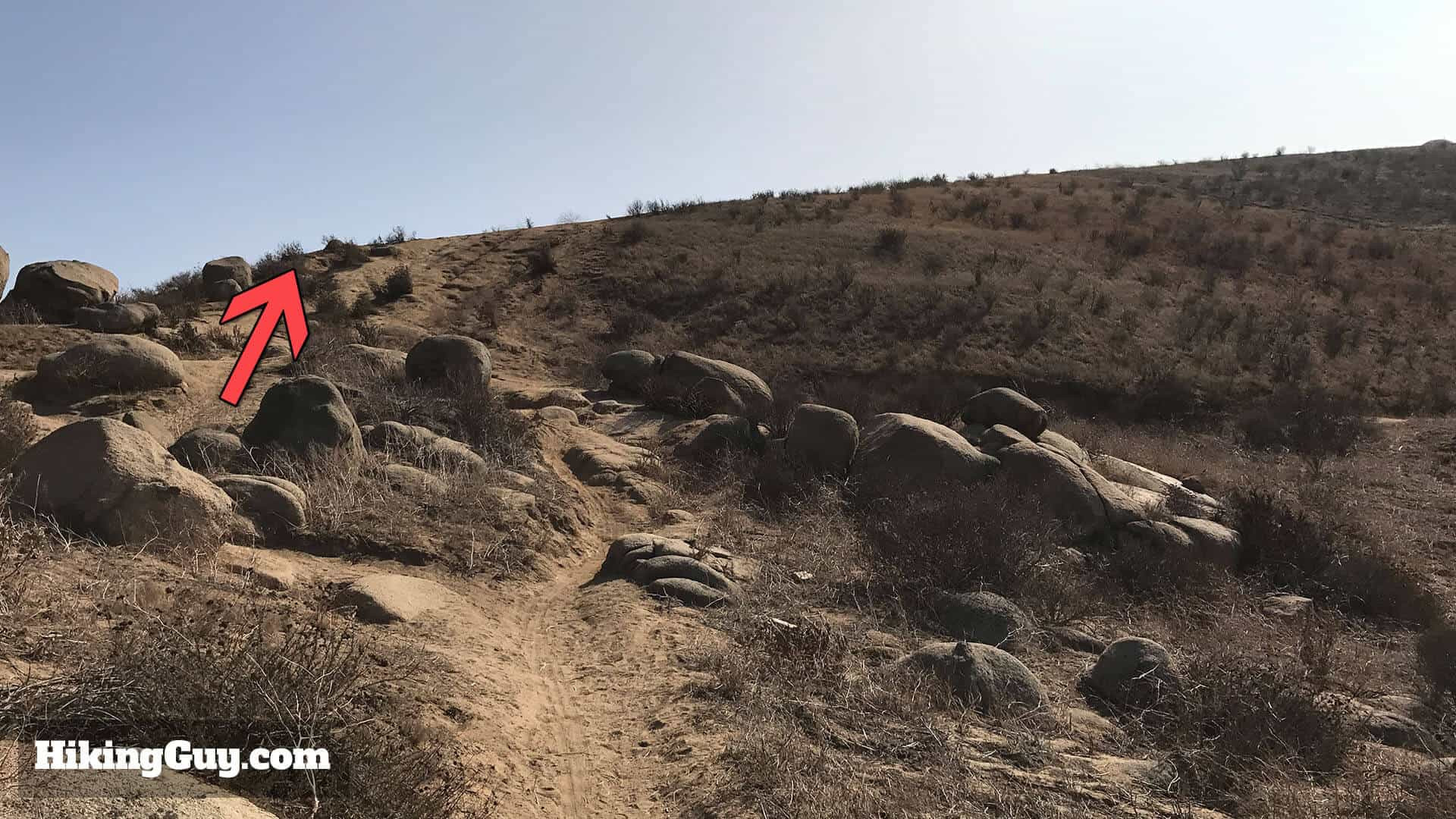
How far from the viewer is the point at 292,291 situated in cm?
1513

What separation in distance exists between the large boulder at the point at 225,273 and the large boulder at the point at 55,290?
3.89 meters

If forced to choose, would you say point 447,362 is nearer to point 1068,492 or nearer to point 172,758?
point 1068,492

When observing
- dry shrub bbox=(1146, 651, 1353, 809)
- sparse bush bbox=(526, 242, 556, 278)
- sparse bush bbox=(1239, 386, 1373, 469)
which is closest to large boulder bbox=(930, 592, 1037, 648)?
dry shrub bbox=(1146, 651, 1353, 809)

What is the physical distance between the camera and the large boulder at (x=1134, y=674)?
561 centimetres

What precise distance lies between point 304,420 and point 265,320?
552 centimetres

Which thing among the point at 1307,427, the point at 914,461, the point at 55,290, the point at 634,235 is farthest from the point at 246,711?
the point at 634,235

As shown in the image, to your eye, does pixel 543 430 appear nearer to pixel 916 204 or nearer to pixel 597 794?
pixel 597 794

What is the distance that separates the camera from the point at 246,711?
10.1 ft

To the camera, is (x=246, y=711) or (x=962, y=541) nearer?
(x=246, y=711)

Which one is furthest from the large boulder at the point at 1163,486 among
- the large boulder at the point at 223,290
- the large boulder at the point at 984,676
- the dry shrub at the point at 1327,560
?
the large boulder at the point at 223,290

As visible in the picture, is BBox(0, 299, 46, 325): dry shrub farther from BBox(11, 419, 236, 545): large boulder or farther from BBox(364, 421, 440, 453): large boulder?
BBox(11, 419, 236, 545): large boulder

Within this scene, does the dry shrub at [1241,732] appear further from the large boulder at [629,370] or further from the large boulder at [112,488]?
the large boulder at [629,370]

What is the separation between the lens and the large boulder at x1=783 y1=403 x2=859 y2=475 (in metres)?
10.7

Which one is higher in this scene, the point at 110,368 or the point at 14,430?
the point at 110,368
